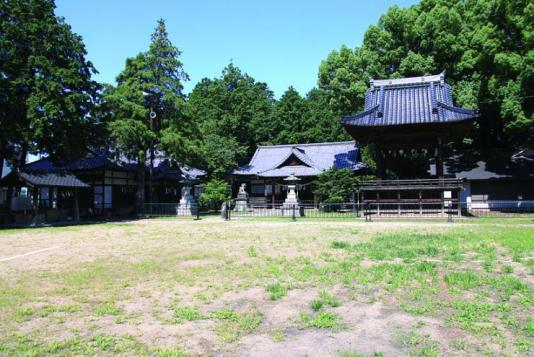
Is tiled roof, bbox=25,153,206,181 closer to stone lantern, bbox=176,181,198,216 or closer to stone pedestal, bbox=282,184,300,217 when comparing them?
stone lantern, bbox=176,181,198,216

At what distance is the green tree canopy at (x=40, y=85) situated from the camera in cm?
2017

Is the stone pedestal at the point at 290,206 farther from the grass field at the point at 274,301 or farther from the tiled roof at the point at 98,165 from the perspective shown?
the grass field at the point at 274,301

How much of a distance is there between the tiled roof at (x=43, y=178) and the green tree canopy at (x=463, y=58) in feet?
63.5

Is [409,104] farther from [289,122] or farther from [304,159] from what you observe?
[289,122]

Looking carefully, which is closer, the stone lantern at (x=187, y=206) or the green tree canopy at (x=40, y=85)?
the green tree canopy at (x=40, y=85)

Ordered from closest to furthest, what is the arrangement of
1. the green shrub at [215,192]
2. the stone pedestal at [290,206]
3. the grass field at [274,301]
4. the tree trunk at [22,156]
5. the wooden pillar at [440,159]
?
the grass field at [274,301], the tree trunk at [22,156], the wooden pillar at [440,159], the stone pedestal at [290,206], the green shrub at [215,192]

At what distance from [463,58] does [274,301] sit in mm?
27205

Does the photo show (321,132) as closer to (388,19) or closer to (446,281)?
(388,19)

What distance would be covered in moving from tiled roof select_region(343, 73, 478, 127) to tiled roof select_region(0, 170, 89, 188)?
16.6 m

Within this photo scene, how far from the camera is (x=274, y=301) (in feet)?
20.1

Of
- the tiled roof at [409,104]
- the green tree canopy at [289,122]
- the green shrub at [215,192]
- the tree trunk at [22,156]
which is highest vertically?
the green tree canopy at [289,122]

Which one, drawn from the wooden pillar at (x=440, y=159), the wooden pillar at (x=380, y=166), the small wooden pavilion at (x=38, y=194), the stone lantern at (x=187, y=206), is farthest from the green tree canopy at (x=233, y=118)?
the wooden pillar at (x=440, y=159)

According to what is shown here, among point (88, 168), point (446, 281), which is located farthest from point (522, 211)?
point (88, 168)

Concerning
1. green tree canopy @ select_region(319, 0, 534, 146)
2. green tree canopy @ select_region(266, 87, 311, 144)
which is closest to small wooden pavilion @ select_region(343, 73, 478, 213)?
green tree canopy @ select_region(319, 0, 534, 146)
